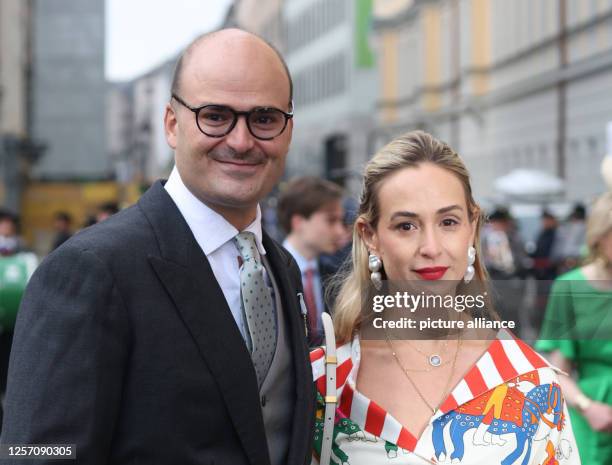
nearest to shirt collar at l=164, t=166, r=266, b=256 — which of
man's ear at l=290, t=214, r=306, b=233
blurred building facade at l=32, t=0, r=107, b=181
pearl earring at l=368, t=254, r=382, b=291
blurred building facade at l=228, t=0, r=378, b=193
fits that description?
pearl earring at l=368, t=254, r=382, b=291

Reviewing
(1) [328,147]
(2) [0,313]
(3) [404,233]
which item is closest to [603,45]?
(2) [0,313]

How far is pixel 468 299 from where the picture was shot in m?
2.90

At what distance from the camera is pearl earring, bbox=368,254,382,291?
2.98 meters

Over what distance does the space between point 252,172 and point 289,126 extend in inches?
7.0

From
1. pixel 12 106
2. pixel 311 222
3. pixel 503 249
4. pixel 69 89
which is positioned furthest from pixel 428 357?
pixel 69 89

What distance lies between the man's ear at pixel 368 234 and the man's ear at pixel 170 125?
1.71 ft

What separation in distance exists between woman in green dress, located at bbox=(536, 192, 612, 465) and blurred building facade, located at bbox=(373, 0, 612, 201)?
42.7 feet

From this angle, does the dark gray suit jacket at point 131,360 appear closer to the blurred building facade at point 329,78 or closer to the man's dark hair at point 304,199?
the man's dark hair at point 304,199

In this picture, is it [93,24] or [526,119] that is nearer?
[526,119]

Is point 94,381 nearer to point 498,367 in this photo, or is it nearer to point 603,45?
point 498,367

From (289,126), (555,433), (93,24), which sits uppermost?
(93,24)

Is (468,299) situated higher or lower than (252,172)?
lower

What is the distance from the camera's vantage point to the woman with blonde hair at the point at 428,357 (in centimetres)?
284

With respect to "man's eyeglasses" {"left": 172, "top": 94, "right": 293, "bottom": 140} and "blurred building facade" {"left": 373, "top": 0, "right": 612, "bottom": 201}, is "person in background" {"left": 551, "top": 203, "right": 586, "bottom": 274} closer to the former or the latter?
"blurred building facade" {"left": 373, "top": 0, "right": 612, "bottom": 201}
